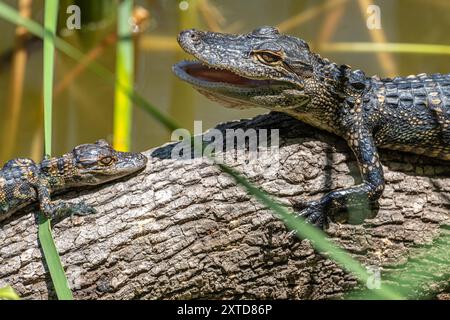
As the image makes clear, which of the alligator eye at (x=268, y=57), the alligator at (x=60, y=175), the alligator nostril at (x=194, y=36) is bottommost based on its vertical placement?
the alligator at (x=60, y=175)

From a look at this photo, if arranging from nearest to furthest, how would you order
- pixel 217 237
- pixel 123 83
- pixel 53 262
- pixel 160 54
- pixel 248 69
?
pixel 53 262 < pixel 217 237 < pixel 248 69 < pixel 123 83 < pixel 160 54

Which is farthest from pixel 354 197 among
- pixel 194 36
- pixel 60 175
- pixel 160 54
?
pixel 160 54

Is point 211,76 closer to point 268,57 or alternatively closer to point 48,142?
point 268,57

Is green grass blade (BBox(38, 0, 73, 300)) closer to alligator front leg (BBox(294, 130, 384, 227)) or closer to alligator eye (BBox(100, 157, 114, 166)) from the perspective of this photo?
alligator eye (BBox(100, 157, 114, 166))

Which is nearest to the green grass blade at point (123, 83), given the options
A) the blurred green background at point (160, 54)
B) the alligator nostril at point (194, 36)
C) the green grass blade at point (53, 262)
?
the alligator nostril at point (194, 36)

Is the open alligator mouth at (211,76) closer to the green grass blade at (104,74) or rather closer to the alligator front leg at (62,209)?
the green grass blade at (104,74)

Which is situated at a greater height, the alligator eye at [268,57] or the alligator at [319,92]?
the alligator eye at [268,57]
